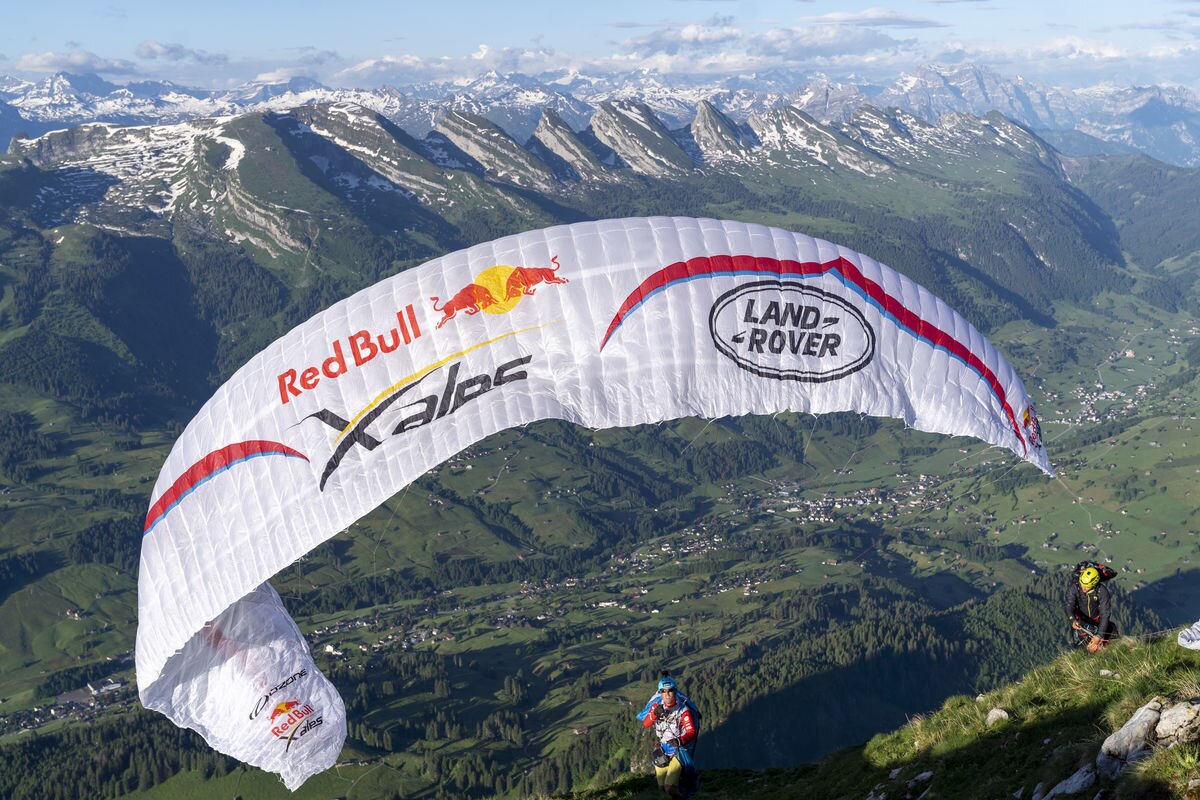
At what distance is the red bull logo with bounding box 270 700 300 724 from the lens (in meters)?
27.9

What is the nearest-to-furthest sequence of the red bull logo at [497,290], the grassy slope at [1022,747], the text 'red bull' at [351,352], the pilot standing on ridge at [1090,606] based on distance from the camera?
the grassy slope at [1022,747] < the pilot standing on ridge at [1090,606] < the text 'red bull' at [351,352] < the red bull logo at [497,290]

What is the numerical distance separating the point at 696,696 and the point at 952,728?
16266 centimetres

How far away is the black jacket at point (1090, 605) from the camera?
2214 cm

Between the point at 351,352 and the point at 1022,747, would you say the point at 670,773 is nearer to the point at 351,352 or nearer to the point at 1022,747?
the point at 1022,747

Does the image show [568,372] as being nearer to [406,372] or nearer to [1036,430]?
[406,372]

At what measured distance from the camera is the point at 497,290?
25547 millimetres

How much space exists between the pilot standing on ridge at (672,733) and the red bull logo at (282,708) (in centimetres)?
1197

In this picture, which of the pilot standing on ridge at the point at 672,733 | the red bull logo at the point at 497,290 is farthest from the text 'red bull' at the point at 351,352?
the pilot standing on ridge at the point at 672,733

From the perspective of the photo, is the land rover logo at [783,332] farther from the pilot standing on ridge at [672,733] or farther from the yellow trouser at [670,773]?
the yellow trouser at [670,773]

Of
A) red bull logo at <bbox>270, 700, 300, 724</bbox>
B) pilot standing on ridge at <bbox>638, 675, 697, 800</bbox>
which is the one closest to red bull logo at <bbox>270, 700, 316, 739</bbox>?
red bull logo at <bbox>270, 700, 300, 724</bbox>

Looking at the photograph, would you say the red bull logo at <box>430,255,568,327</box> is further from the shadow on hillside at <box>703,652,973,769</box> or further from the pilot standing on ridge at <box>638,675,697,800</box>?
the shadow on hillside at <box>703,652,973,769</box>

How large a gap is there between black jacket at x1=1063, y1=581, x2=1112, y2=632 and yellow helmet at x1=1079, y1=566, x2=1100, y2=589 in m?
0.16

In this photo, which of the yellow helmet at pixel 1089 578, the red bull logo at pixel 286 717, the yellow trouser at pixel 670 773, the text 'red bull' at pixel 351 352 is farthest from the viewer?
the red bull logo at pixel 286 717

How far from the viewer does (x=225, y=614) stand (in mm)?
28266
